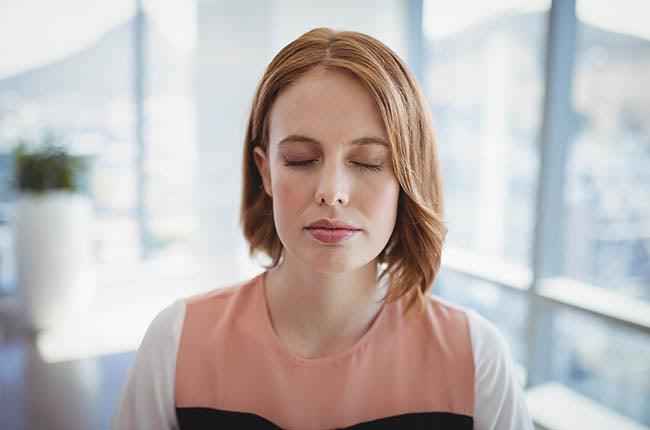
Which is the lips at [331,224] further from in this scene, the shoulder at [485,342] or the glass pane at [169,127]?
the glass pane at [169,127]

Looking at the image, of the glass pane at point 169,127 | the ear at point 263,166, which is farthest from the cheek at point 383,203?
the glass pane at point 169,127

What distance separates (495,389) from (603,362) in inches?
71.5

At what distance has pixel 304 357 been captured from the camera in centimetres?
105

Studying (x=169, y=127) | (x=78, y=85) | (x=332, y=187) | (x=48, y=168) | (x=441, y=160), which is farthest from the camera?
(x=169, y=127)

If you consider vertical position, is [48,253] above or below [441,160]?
below

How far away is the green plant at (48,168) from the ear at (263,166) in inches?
118

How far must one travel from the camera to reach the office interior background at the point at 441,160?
238cm

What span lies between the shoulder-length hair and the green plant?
9.49 ft

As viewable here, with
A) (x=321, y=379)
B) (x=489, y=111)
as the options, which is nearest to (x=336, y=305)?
(x=321, y=379)

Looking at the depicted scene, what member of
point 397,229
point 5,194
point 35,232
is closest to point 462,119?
point 397,229

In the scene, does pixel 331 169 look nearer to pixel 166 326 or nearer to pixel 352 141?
pixel 352 141

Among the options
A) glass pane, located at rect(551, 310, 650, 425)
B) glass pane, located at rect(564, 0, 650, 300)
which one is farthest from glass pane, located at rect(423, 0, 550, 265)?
glass pane, located at rect(551, 310, 650, 425)

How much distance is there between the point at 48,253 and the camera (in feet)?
11.4

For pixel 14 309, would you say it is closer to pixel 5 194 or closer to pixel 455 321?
pixel 5 194
